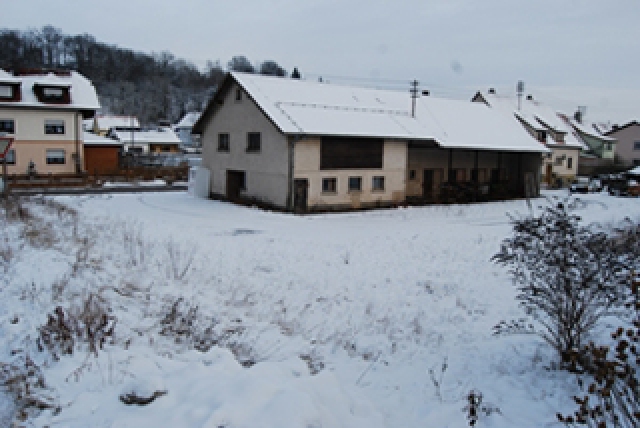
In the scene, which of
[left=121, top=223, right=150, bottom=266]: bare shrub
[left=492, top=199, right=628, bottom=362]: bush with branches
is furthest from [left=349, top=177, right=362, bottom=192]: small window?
[left=492, top=199, right=628, bottom=362]: bush with branches

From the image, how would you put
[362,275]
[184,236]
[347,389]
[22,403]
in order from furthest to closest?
[184,236]
[362,275]
[347,389]
[22,403]

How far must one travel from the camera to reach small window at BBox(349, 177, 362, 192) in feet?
84.3

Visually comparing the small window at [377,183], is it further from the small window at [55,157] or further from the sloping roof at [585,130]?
the sloping roof at [585,130]

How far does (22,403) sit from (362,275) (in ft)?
28.0

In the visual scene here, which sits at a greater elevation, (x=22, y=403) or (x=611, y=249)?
(x=611, y=249)

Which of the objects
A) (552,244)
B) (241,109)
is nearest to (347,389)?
(552,244)

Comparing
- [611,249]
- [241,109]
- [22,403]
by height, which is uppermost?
[241,109]

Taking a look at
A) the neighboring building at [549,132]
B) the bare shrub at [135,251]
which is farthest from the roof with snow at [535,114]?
the bare shrub at [135,251]

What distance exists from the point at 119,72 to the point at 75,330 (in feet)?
427

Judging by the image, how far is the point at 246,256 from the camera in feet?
44.5

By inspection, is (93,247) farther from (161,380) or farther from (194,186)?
(194,186)

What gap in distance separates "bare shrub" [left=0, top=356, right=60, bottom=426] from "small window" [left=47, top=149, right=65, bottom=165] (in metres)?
39.0

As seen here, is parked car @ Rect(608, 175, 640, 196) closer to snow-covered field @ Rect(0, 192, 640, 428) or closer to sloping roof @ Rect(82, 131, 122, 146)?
snow-covered field @ Rect(0, 192, 640, 428)

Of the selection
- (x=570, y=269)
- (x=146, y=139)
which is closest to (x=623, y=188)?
(x=570, y=269)
